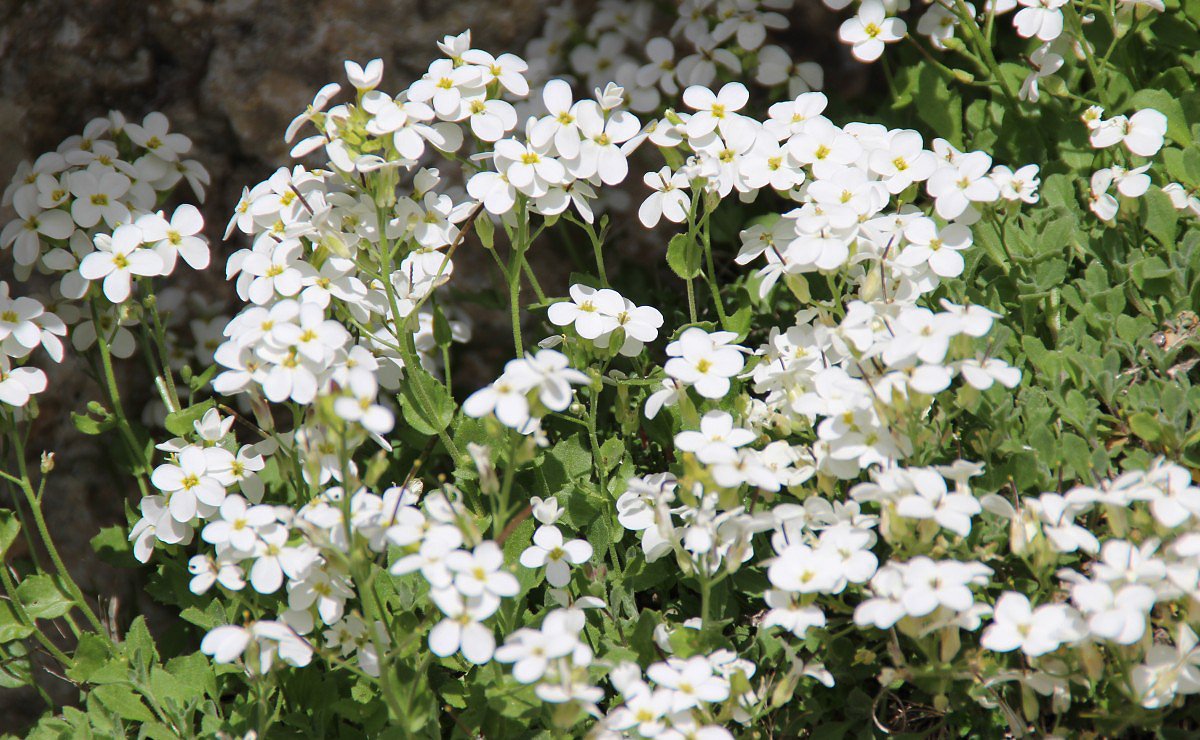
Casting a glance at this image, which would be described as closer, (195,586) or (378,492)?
(195,586)

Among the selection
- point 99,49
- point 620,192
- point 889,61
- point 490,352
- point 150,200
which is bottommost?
Answer: point 490,352

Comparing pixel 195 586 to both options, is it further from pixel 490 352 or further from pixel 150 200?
pixel 490 352

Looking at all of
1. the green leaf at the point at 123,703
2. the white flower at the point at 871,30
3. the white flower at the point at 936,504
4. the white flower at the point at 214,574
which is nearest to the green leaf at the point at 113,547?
the green leaf at the point at 123,703

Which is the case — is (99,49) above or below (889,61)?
above

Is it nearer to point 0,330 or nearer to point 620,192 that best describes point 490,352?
point 620,192

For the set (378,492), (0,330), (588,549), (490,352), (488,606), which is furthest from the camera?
(490,352)

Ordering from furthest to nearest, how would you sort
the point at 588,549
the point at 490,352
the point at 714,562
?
the point at 490,352 < the point at 588,549 < the point at 714,562

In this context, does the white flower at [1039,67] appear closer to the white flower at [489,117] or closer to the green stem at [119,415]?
the white flower at [489,117]

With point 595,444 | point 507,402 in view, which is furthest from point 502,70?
point 507,402

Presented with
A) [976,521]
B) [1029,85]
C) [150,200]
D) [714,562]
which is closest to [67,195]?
[150,200]
